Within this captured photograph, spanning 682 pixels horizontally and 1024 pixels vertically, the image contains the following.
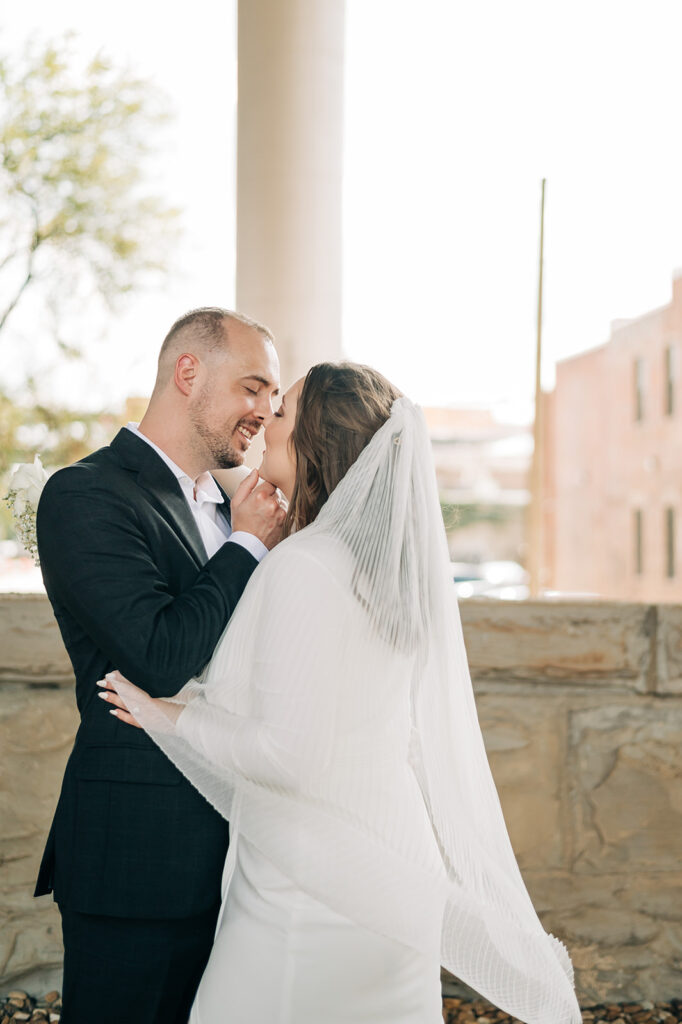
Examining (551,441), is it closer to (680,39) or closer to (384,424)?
(680,39)

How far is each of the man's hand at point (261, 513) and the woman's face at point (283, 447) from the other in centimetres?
3

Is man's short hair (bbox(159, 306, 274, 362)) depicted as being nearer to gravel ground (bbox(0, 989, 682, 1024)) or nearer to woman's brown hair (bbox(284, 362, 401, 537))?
woman's brown hair (bbox(284, 362, 401, 537))

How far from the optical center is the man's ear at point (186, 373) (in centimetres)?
204

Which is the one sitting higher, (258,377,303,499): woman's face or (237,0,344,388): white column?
(237,0,344,388): white column

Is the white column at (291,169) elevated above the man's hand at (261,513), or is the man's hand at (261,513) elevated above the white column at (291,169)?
the white column at (291,169)

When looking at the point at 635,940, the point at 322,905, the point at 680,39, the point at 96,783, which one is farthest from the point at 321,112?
the point at 635,940

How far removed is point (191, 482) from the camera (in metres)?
2.08

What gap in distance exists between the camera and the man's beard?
2033 millimetres

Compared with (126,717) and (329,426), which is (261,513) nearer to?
(329,426)

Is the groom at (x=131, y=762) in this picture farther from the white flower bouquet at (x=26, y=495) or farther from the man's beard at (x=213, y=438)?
the white flower bouquet at (x=26, y=495)

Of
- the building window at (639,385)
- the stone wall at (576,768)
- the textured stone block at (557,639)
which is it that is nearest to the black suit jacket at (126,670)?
the stone wall at (576,768)

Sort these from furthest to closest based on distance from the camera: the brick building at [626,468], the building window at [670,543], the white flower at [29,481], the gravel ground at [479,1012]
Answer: the brick building at [626,468], the building window at [670,543], the gravel ground at [479,1012], the white flower at [29,481]

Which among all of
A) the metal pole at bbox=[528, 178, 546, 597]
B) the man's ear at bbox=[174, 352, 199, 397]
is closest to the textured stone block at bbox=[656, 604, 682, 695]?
the metal pole at bbox=[528, 178, 546, 597]

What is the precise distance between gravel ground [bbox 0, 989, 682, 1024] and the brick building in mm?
1267
